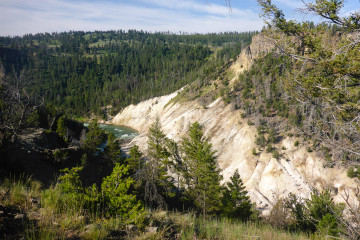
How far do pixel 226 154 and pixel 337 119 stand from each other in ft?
100

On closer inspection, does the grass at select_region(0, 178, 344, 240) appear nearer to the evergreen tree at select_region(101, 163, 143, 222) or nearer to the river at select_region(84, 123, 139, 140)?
the evergreen tree at select_region(101, 163, 143, 222)

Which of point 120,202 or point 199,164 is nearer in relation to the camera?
point 120,202

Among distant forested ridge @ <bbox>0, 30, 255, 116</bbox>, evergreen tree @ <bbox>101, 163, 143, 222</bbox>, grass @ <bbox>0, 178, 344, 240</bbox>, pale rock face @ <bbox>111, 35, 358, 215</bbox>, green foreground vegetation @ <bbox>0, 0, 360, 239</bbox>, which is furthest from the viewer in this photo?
distant forested ridge @ <bbox>0, 30, 255, 116</bbox>

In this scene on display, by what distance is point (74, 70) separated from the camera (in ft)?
514

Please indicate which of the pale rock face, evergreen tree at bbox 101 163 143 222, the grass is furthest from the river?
the grass

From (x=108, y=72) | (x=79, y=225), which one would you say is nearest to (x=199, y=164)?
(x=79, y=225)

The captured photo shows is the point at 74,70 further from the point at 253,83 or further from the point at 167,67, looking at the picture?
the point at 253,83

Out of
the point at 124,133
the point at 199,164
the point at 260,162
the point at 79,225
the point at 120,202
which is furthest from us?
the point at 124,133

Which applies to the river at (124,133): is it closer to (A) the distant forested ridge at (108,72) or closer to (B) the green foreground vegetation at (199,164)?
(B) the green foreground vegetation at (199,164)

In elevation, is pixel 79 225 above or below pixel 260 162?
above

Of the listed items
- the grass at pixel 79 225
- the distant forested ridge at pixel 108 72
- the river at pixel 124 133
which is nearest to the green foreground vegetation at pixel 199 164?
the grass at pixel 79 225

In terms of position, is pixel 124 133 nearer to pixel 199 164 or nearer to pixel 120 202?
pixel 199 164

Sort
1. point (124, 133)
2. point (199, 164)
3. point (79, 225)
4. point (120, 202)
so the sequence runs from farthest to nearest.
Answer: point (124, 133) → point (199, 164) → point (120, 202) → point (79, 225)

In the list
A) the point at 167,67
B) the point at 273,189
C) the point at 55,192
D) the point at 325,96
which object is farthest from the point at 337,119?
the point at 167,67
